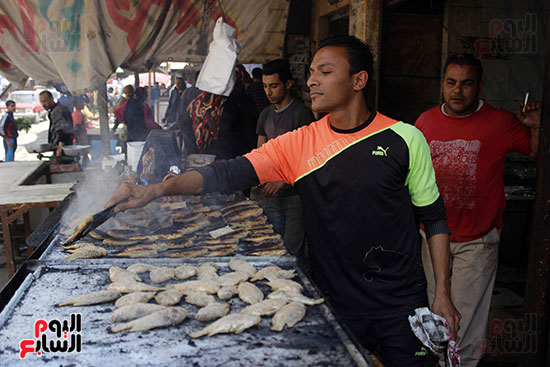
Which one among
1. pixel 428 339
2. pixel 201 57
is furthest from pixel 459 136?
pixel 201 57

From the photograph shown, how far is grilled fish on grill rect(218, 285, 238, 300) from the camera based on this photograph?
8.61 ft

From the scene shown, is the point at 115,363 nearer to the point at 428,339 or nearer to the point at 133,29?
the point at 428,339

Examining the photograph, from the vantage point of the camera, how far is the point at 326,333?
2.23 meters

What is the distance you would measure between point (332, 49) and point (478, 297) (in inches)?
91.8

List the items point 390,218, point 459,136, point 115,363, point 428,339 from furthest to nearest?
point 459,136 → point 390,218 → point 428,339 → point 115,363

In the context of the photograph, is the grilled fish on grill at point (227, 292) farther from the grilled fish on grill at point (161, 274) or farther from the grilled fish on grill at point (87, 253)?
the grilled fish on grill at point (87, 253)

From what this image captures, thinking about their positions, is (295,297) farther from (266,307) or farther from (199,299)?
(199,299)

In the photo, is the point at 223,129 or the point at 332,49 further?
the point at 223,129

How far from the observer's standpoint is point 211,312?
2389 mm

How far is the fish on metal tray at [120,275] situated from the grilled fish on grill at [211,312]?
63 cm

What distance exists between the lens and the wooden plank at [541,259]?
2730 millimetres

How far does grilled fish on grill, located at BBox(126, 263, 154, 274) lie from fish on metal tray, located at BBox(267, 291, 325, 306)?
878mm

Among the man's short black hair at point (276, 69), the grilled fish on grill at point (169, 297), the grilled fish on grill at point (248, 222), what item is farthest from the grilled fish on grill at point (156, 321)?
the man's short black hair at point (276, 69)

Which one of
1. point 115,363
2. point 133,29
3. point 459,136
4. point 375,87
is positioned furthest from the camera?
point 133,29
